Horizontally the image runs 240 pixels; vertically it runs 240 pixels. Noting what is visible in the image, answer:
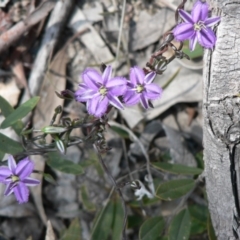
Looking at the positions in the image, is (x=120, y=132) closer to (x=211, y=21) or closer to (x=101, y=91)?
(x=101, y=91)

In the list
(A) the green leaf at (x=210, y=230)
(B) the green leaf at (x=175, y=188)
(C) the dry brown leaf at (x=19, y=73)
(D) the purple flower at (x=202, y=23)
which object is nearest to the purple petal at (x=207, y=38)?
(D) the purple flower at (x=202, y=23)

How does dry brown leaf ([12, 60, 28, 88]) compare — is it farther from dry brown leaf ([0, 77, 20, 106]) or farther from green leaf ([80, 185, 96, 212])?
green leaf ([80, 185, 96, 212])

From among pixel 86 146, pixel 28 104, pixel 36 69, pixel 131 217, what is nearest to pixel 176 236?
pixel 131 217

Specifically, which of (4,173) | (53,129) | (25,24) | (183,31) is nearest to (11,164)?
(4,173)

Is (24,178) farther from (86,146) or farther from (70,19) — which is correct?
(70,19)

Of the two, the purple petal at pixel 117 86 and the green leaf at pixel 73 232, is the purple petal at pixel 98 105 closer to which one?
the purple petal at pixel 117 86

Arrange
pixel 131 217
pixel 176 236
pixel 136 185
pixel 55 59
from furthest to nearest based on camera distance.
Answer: pixel 55 59 → pixel 131 217 → pixel 176 236 → pixel 136 185
